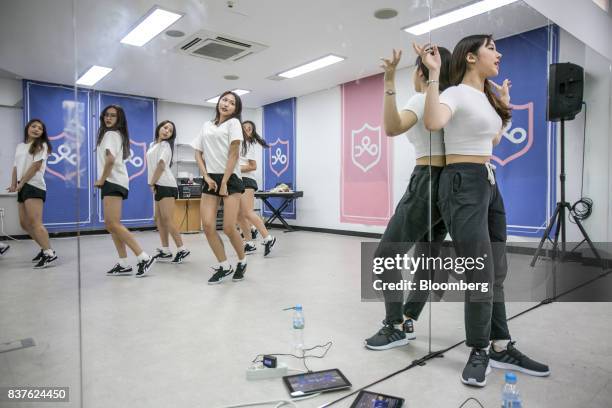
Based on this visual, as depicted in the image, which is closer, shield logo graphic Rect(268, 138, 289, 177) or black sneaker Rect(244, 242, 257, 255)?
shield logo graphic Rect(268, 138, 289, 177)

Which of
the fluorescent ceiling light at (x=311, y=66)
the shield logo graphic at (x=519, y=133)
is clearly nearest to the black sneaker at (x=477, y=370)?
the shield logo graphic at (x=519, y=133)

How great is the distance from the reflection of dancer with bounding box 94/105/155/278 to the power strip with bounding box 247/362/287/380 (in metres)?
0.68

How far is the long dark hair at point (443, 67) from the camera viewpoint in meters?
1.72

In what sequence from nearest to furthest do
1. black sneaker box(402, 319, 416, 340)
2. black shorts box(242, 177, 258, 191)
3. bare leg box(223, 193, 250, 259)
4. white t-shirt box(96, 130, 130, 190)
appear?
white t-shirt box(96, 130, 130, 190), black sneaker box(402, 319, 416, 340), black shorts box(242, 177, 258, 191), bare leg box(223, 193, 250, 259)

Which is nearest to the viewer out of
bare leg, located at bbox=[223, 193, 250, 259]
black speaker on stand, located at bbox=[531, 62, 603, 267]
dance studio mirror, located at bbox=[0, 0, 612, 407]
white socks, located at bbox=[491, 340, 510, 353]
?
dance studio mirror, located at bbox=[0, 0, 612, 407]

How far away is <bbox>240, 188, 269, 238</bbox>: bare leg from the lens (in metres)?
2.38

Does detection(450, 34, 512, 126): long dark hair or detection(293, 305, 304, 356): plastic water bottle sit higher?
detection(450, 34, 512, 126): long dark hair

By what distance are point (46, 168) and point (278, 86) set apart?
1251 millimetres

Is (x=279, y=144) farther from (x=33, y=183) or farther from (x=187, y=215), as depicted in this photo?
(x=33, y=183)

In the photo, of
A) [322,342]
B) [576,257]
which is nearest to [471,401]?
[322,342]

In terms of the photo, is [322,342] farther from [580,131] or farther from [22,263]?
[580,131]

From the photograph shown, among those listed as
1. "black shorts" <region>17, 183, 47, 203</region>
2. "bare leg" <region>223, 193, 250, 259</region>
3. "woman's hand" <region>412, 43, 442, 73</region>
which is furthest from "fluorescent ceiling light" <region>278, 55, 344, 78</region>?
"black shorts" <region>17, 183, 47, 203</region>

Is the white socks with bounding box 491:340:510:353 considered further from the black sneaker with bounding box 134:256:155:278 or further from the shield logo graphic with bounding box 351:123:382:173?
the black sneaker with bounding box 134:256:155:278

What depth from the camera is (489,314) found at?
1.57 meters
